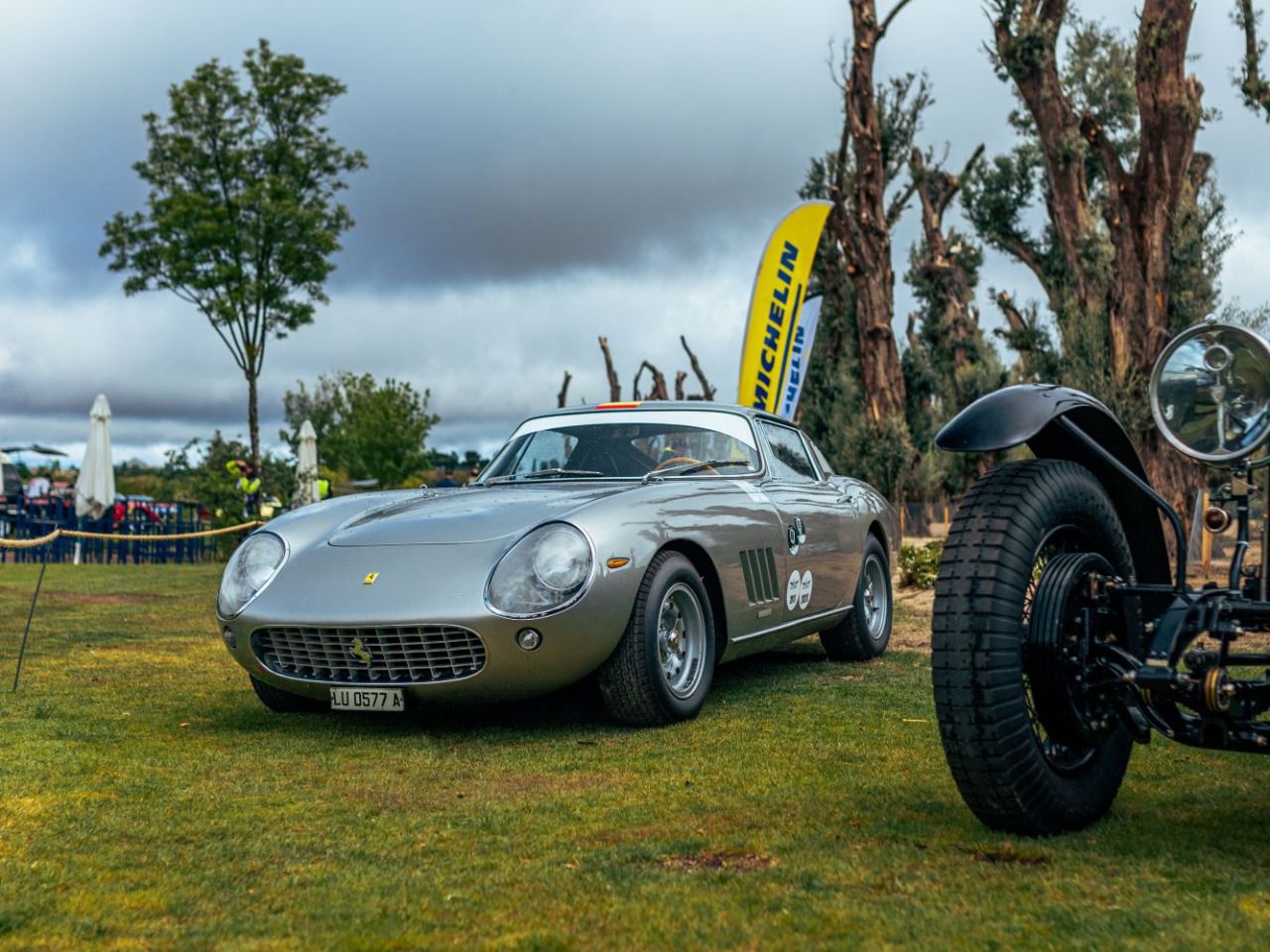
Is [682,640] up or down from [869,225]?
down

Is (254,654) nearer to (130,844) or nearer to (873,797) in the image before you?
(130,844)

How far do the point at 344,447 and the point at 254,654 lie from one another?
48601 millimetres

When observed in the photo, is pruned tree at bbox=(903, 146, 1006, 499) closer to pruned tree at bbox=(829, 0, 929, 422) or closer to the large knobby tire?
pruned tree at bbox=(829, 0, 929, 422)

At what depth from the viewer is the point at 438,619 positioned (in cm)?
480

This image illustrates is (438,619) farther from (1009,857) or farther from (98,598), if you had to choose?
(98,598)

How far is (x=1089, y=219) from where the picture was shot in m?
21.3

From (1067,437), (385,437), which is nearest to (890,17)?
(1067,437)

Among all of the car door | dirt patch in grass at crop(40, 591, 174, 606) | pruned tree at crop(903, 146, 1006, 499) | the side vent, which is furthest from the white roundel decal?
pruned tree at crop(903, 146, 1006, 499)

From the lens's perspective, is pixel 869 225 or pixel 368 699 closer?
pixel 368 699

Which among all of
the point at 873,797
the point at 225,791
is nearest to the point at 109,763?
the point at 225,791

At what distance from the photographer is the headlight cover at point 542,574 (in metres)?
4.84

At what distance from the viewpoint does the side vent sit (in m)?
5.96

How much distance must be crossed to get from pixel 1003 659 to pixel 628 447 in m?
3.46

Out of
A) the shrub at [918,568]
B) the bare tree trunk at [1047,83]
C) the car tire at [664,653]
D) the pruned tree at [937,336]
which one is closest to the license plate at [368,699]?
the car tire at [664,653]
